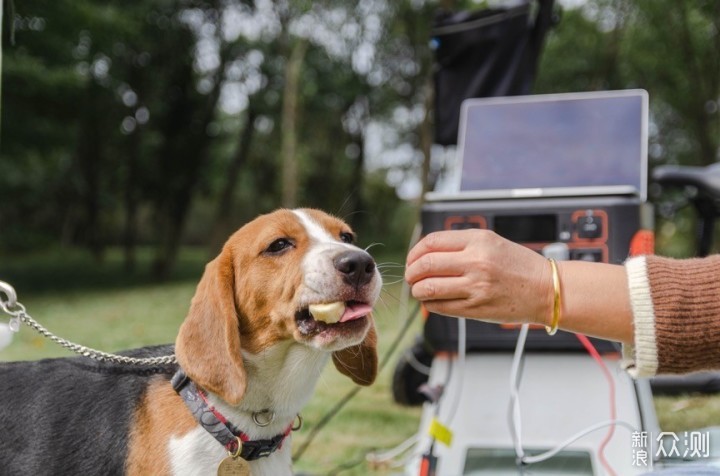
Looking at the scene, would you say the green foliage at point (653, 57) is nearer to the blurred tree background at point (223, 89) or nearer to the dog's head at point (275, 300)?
the blurred tree background at point (223, 89)

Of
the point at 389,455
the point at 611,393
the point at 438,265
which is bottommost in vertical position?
the point at 389,455

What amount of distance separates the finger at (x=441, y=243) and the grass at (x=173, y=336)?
2.81ft

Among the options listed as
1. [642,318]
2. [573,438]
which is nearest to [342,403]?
[573,438]

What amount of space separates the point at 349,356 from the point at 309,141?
2793 centimetres

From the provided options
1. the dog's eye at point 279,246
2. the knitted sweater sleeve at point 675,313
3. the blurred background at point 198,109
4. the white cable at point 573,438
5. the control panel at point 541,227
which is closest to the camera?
the knitted sweater sleeve at point 675,313

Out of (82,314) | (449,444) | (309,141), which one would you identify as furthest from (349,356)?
(309,141)

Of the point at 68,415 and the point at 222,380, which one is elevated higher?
the point at 222,380

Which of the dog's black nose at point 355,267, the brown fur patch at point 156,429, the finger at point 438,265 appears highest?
the finger at point 438,265

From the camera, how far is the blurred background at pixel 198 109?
13.5m

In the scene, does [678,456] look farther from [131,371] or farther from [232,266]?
[131,371]

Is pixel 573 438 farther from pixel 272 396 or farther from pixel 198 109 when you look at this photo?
pixel 198 109

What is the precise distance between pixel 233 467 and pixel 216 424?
133mm

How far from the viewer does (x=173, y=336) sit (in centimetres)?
868

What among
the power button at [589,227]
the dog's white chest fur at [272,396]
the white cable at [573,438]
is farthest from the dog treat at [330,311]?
the power button at [589,227]
